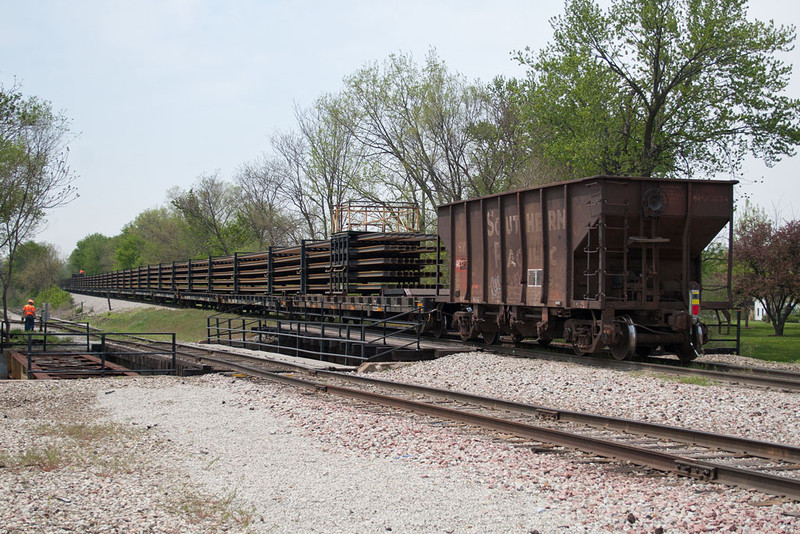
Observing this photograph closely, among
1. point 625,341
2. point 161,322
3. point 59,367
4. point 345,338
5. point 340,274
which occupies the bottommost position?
point 59,367

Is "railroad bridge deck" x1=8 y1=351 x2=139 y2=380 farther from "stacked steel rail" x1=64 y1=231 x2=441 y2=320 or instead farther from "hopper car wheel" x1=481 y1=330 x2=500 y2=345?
"hopper car wheel" x1=481 y1=330 x2=500 y2=345

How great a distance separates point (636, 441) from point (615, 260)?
7.44m

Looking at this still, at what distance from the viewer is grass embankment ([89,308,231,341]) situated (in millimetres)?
33062

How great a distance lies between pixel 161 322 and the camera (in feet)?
126

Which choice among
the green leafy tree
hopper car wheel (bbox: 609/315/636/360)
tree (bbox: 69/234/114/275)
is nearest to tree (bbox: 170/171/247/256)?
the green leafy tree

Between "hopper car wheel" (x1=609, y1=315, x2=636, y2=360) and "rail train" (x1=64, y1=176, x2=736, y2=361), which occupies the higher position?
"rail train" (x1=64, y1=176, x2=736, y2=361)

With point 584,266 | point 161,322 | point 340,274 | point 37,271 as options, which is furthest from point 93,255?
point 584,266

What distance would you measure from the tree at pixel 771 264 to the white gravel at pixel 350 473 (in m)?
16.7

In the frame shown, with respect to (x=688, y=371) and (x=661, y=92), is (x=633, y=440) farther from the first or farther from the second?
(x=661, y=92)

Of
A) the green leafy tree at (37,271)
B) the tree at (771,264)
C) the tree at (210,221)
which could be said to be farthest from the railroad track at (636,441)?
the green leafy tree at (37,271)

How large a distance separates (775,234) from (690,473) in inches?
887

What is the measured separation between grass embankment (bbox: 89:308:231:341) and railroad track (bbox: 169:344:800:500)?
22081mm

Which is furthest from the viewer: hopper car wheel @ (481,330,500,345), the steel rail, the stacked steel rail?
the stacked steel rail

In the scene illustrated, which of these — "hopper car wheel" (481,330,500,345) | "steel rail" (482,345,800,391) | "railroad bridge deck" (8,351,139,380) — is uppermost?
"hopper car wheel" (481,330,500,345)
